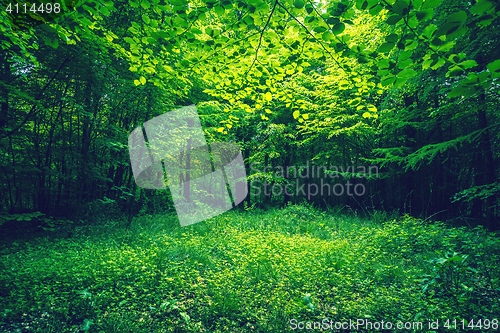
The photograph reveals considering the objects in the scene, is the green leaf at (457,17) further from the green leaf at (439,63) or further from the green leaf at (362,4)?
the green leaf at (362,4)

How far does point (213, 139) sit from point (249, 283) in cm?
715

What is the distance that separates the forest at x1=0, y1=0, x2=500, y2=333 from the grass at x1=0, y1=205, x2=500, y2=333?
32 mm

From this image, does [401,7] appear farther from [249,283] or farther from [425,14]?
[249,283]

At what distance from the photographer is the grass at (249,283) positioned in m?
2.90

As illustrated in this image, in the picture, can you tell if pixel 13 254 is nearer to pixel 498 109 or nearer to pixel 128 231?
pixel 128 231

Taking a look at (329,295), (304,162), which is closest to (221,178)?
(304,162)

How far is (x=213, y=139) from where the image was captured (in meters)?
9.86

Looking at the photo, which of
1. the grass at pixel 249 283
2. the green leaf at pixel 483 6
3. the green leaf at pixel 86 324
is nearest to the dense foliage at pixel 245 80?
the green leaf at pixel 483 6

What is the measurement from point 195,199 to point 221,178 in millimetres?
4359

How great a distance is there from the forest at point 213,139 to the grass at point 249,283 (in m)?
0.03

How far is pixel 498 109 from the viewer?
4.87m

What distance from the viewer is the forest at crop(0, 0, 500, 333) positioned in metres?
Result: 1.99

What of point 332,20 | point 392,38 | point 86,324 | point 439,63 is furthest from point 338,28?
point 86,324

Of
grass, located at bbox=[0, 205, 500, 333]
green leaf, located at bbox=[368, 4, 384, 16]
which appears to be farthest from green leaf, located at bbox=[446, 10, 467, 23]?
grass, located at bbox=[0, 205, 500, 333]
